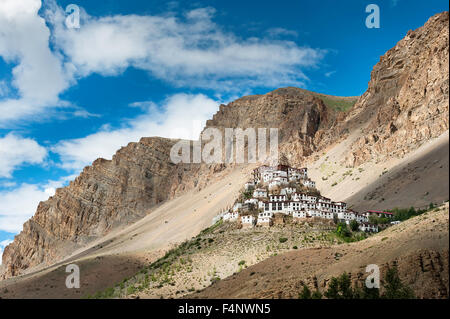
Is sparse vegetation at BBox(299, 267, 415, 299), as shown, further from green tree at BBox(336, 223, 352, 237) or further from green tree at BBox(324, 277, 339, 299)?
green tree at BBox(336, 223, 352, 237)

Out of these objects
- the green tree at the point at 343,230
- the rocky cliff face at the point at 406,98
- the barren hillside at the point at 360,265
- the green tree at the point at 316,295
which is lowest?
the green tree at the point at 316,295

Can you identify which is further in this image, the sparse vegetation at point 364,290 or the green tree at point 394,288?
the sparse vegetation at point 364,290

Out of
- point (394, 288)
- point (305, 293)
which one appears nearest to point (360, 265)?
point (305, 293)

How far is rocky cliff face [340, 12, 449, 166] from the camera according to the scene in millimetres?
119994

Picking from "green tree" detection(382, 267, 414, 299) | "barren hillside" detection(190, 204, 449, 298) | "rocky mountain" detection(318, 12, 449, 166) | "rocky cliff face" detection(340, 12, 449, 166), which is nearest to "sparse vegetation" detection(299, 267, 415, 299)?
"green tree" detection(382, 267, 414, 299)

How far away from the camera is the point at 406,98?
5453 inches

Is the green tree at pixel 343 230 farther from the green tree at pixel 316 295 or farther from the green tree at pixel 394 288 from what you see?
the green tree at pixel 394 288

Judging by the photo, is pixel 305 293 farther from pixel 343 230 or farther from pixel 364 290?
pixel 343 230

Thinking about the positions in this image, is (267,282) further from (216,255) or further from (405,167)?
(405,167)

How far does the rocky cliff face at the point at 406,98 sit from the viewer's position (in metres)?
120

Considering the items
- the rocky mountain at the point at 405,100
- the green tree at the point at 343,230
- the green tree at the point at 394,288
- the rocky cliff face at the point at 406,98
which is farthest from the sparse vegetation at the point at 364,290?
the rocky cliff face at the point at 406,98

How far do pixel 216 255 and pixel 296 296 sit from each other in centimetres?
3165

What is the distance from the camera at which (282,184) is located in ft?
316
